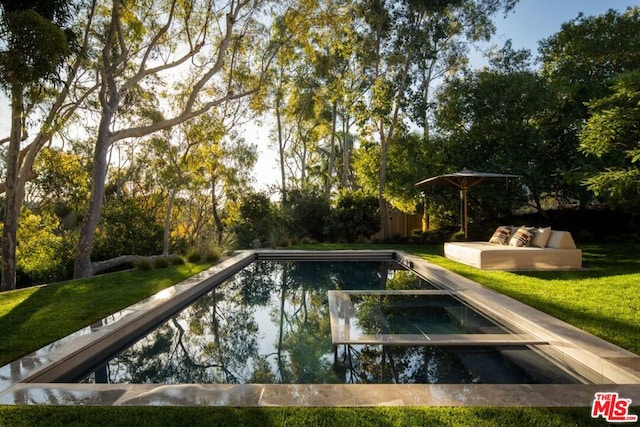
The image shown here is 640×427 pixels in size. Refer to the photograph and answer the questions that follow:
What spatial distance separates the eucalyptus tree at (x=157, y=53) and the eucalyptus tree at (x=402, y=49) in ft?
14.6

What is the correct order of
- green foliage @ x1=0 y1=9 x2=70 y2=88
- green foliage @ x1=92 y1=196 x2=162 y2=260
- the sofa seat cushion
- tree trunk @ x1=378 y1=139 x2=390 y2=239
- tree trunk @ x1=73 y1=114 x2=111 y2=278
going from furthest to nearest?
tree trunk @ x1=378 y1=139 x2=390 y2=239
green foliage @ x1=92 y1=196 x2=162 y2=260
tree trunk @ x1=73 y1=114 x2=111 y2=278
the sofa seat cushion
green foliage @ x1=0 y1=9 x2=70 y2=88

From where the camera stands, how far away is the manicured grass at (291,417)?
2.26 meters

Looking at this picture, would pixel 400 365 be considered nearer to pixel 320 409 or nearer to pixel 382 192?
pixel 320 409

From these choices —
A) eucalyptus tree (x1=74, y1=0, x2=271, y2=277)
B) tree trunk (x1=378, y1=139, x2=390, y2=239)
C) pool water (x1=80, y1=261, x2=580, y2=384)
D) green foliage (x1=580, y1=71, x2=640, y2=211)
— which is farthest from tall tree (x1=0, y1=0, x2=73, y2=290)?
tree trunk (x1=378, y1=139, x2=390, y2=239)

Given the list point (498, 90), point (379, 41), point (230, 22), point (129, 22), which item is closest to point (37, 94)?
point (129, 22)

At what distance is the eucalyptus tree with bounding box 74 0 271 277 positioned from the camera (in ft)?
32.6

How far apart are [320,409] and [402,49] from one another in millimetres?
15348

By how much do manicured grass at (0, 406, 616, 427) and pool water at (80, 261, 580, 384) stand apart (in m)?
0.86

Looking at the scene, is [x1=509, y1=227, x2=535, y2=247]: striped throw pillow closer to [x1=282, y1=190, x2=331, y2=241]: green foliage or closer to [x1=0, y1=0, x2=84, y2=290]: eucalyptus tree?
[x1=0, y1=0, x2=84, y2=290]: eucalyptus tree

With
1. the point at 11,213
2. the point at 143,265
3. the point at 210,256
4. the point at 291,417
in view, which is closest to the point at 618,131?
the point at 291,417

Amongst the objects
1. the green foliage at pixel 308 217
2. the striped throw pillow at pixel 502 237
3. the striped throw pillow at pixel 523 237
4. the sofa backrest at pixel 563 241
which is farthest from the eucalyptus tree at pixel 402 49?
the sofa backrest at pixel 563 241

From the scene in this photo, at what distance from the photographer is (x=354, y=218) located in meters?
16.5

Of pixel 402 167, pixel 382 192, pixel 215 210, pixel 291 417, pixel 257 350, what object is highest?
pixel 402 167

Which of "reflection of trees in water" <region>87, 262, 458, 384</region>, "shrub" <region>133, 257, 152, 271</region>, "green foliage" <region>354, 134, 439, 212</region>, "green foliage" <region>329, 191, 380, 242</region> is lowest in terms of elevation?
"reflection of trees in water" <region>87, 262, 458, 384</region>
